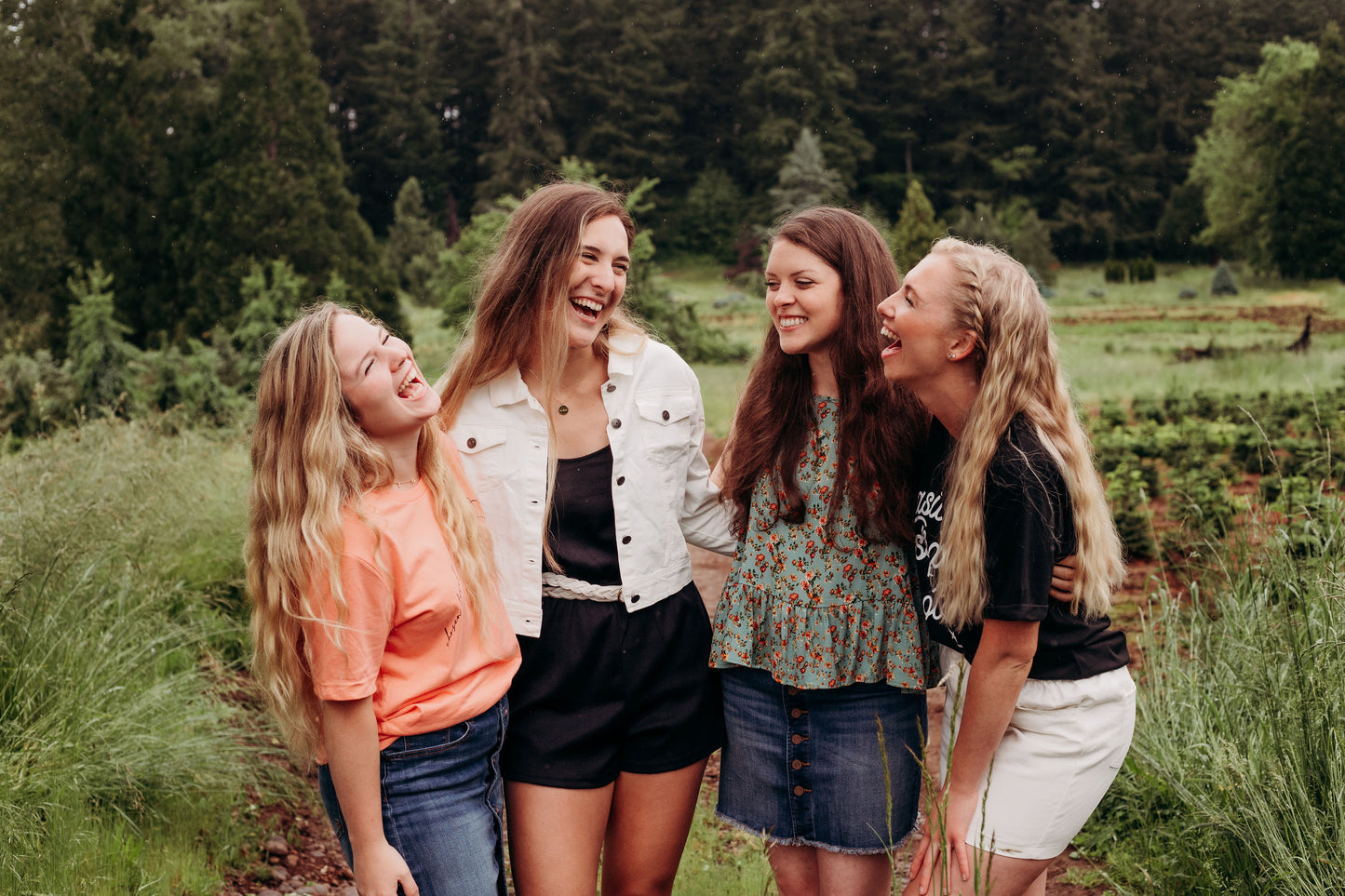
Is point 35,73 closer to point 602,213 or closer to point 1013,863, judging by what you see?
point 602,213

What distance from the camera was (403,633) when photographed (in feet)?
6.61

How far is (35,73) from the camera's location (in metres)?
16.7

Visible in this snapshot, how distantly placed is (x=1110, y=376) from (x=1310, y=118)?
4549mm

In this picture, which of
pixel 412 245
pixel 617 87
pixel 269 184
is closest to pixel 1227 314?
pixel 269 184

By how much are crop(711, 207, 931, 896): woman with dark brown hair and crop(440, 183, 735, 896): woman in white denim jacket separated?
159 millimetres

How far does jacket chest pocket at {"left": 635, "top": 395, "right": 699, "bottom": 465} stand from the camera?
2.59 meters

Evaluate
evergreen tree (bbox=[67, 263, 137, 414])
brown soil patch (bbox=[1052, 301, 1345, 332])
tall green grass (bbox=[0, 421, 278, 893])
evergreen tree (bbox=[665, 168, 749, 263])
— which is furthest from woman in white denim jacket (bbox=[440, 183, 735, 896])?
evergreen tree (bbox=[665, 168, 749, 263])

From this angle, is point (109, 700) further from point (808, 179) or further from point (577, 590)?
point (808, 179)

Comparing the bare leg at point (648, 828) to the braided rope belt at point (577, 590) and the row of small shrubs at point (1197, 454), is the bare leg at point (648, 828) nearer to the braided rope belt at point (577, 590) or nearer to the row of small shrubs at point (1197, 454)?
the braided rope belt at point (577, 590)

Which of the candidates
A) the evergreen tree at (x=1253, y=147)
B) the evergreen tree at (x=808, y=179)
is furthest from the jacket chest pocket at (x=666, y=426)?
the evergreen tree at (x=808, y=179)

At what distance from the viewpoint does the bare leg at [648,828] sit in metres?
2.48

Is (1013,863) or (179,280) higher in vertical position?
(179,280)

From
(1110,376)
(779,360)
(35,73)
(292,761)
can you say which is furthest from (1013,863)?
(35,73)

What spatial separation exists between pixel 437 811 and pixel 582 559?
672mm
